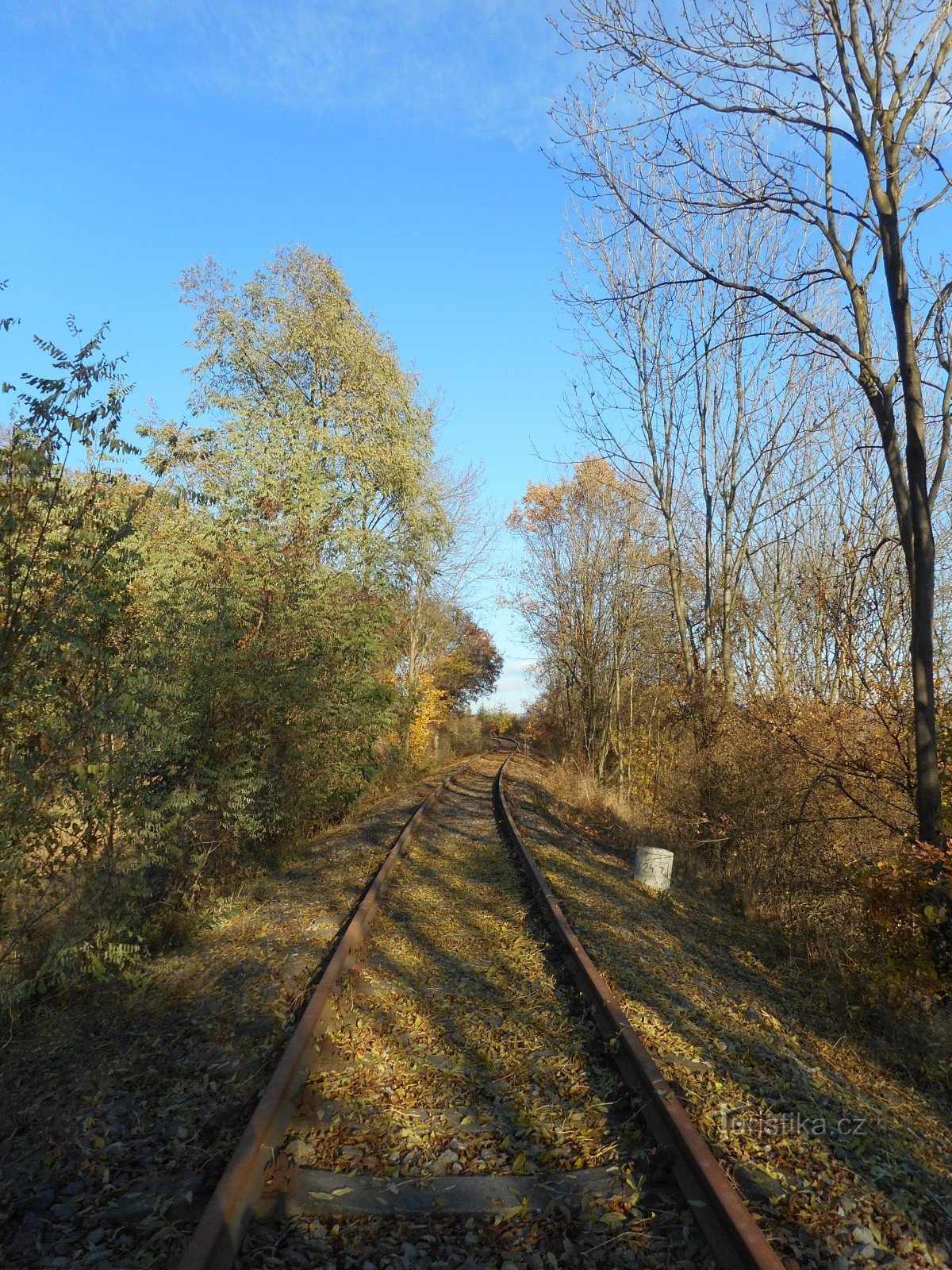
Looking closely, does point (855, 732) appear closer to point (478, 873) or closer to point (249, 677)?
point (478, 873)

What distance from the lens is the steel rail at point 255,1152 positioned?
2609mm

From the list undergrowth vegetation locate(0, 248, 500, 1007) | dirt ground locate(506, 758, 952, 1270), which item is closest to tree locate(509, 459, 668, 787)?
undergrowth vegetation locate(0, 248, 500, 1007)

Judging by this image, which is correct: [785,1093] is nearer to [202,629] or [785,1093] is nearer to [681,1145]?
[681,1145]

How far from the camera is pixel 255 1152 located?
313 centimetres

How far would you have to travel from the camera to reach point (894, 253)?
6.12 m

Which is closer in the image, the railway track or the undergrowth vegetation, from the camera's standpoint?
the railway track

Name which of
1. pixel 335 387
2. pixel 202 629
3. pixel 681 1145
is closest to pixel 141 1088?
pixel 681 1145

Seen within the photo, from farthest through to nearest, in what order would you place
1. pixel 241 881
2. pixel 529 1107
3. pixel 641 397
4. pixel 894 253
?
pixel 641 397
pixel 241 881
pixel 894 253
pixel 529 1107

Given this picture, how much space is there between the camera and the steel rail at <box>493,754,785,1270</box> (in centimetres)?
267

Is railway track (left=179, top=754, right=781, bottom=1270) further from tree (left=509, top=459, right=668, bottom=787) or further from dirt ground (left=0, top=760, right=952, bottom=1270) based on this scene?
tree (left=509, top=459, right=668, bottom=787)

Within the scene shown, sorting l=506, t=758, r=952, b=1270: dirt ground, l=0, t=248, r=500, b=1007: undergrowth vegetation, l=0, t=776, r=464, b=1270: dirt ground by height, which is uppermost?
l=0, t=248, r=500, b=1007: undergrowth vegetation

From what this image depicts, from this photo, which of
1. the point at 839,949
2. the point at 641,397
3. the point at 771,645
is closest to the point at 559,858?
the point at 839,949

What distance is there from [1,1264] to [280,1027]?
1922 millimetres

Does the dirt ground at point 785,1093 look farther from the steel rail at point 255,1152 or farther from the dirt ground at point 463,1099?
A: the steel rail at point 255,1152
